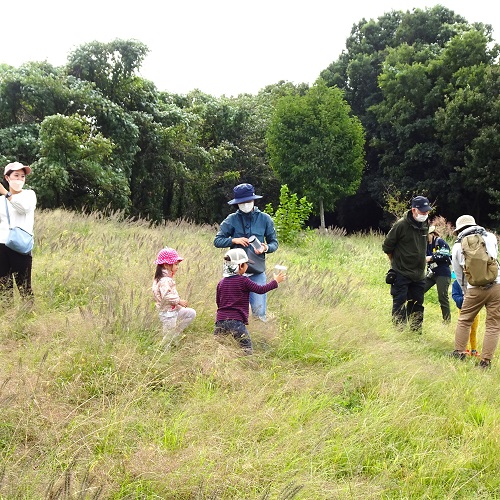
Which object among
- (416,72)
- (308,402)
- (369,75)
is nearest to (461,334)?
(308,402)

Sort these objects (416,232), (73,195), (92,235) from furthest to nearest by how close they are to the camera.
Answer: (73,195) < (92,235) < (416,232)

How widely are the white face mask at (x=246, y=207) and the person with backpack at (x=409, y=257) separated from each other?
2042mm

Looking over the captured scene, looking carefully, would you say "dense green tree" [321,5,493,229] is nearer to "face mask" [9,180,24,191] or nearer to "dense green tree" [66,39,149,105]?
"dense green tree" [66,39,149,105]

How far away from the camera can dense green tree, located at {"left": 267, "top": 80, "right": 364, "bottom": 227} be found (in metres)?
26.1

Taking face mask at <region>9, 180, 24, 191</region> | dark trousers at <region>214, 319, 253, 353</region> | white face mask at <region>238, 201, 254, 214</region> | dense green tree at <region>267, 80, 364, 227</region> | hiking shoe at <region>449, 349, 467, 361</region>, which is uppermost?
dense green tree at <region>267, 80, 364, 227</region>

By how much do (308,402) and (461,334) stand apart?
3.10 meters

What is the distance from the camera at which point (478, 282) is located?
18.6 feet

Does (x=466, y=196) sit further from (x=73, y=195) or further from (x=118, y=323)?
(x=118, y=323)

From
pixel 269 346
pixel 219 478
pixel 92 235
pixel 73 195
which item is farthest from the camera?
pixel 73 195

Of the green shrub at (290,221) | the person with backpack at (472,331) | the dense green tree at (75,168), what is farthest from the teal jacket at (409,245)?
the dense green tree at (75,168)

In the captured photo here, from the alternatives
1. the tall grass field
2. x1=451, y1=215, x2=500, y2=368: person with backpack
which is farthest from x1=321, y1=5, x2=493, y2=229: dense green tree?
the tall grass field

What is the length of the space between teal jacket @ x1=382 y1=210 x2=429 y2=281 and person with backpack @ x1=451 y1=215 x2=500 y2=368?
27.2 inches

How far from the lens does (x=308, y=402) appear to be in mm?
3717

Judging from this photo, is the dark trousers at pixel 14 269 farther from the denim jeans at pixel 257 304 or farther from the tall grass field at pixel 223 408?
the denim jeans at pixel 257 304
